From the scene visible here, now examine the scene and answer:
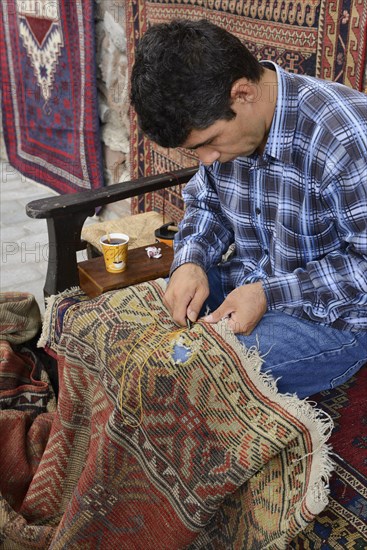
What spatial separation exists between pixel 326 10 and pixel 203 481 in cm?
170

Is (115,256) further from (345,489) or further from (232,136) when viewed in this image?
(345,489)

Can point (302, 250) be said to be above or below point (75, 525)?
above

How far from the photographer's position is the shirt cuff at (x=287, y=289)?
5.38 ft

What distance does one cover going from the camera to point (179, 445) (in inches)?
59.5

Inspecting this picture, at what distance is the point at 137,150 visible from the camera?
152 inches

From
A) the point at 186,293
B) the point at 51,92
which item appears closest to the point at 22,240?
the point at 51,92

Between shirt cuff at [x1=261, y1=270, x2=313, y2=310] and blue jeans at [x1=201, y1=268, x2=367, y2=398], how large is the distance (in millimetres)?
49

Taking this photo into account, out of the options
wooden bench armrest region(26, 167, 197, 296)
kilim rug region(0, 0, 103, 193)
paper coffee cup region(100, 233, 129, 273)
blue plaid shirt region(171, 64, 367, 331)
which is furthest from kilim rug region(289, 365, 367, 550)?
kilim rug region(0, 0, 103, 193)

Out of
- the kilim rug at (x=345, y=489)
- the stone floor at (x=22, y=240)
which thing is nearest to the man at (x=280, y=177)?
the kilim rug at (x=345, y=489)

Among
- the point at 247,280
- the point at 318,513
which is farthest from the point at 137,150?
the point at 318,513

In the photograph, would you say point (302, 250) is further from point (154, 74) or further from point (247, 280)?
point (154, 74)

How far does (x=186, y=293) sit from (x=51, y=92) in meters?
3.37

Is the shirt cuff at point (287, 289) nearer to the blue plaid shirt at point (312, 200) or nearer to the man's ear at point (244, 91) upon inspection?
the blue plaid shirt at point (312, 200)

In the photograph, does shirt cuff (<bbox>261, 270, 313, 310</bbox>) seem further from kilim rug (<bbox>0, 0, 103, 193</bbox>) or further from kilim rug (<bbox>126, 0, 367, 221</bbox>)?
kilim rug (<bbox>0, 0, 103, 193</bbox>)
